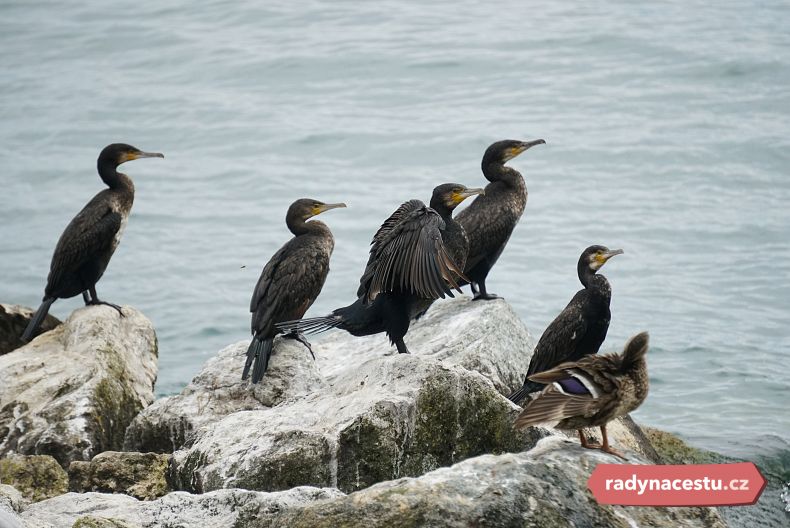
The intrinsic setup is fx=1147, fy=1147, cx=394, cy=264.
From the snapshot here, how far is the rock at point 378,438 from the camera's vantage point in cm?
548

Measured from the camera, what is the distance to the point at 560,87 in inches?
857

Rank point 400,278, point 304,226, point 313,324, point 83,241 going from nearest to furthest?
1. point 400,278
2. point 313,324
3. point 304,226
4. point 83,241

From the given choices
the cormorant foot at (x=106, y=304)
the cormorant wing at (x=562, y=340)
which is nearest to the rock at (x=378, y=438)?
the cormorant wing at (x=562, y=340)

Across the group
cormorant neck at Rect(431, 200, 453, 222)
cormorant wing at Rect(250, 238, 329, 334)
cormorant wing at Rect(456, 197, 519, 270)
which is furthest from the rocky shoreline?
cormorant neck at Rect(431, 200, 453, 222)

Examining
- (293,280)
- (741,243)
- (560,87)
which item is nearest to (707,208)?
(741,243)

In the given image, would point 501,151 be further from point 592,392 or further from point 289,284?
point 592,392

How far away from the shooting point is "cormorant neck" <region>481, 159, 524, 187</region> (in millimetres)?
8938

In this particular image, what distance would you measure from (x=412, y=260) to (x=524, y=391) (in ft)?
3.33

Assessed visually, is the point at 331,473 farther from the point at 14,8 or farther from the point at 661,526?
the point at 14,8

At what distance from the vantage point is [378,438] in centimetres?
546

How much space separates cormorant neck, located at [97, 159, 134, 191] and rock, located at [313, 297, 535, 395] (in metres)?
2.33

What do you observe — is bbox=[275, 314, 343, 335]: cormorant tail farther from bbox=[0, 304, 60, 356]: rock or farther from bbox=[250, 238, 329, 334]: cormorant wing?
bbox=[0, 304, 60, 356]: rock

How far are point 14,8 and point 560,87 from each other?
1400cm

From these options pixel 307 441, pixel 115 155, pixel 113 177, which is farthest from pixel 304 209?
pixel 307 441
